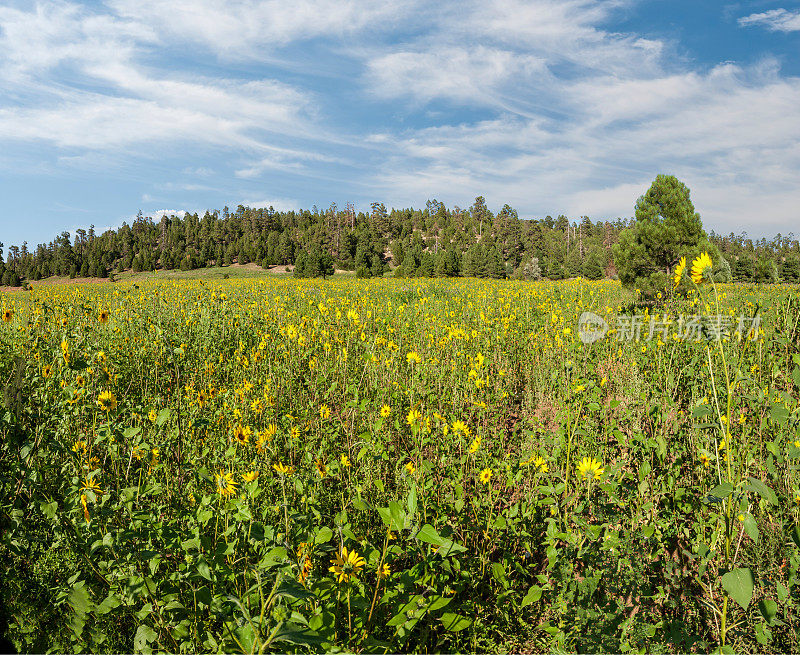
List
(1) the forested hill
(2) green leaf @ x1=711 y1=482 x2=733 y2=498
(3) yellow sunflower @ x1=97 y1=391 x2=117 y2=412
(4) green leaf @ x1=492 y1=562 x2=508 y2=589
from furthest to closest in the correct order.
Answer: (1) the forested hill
(3) yellow sunflower @ x1=97 y1=391 x2=117 y2=412
(4) green leaf @ x1=492 y1=562 x2=508 y2=589
(2) green leaf @ x1=711 y1=482 x2=733 y2=498

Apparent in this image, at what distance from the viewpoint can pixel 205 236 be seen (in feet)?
240

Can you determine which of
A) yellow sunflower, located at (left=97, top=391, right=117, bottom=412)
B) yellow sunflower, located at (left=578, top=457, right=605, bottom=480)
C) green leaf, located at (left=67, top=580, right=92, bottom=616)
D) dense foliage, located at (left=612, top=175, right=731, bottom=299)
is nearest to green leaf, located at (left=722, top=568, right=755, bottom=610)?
yellow sunflower, located at (left=578, top=457, right=605, bottom=480)

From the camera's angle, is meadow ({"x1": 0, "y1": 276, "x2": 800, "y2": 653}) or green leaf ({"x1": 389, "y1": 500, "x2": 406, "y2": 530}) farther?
meadow ({"x1": 0, "y1": 276, "x2": 800, "y2": 653})

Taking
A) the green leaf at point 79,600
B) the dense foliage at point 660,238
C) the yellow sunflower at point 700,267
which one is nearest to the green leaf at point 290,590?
the green leaf at point 79,600

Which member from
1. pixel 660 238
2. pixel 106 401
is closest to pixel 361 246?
pixel 660 238

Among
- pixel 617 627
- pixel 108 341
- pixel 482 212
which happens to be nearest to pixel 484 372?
pixel 617 627

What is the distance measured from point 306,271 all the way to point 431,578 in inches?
1078

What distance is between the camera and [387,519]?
1.27m

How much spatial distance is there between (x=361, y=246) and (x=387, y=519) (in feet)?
149

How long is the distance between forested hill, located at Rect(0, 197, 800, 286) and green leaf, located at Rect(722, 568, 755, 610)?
32.9 meters

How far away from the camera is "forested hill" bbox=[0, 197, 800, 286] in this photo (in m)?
44.4

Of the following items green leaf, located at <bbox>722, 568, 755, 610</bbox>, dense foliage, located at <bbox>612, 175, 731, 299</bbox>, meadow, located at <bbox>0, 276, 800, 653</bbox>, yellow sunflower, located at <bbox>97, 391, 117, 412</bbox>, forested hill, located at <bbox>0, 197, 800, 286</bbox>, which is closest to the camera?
green leaf, located at <bbox>722, 568, 755, 610</bbox>

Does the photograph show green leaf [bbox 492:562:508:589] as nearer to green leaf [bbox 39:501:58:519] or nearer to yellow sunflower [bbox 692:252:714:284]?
yellow sunflower [bbox 692:252:714:284]

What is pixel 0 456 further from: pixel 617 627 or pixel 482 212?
pixel 482 212
